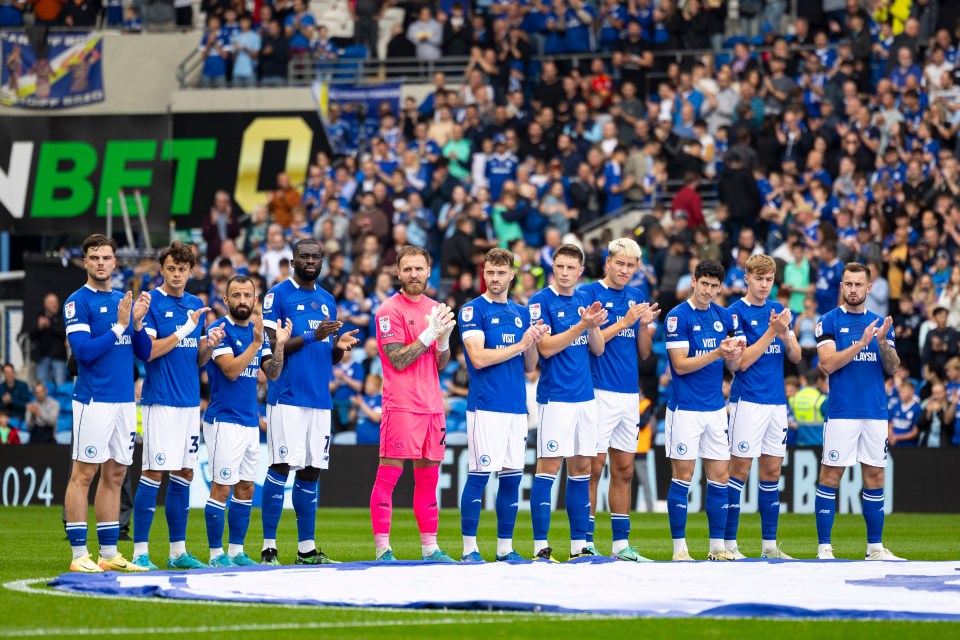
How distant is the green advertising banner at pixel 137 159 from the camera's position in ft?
114

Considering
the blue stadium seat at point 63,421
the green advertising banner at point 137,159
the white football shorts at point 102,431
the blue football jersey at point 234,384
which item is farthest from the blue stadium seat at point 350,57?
the white football shorts at point 102,431

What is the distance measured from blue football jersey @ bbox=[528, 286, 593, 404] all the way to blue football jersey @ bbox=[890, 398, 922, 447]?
11.2 m

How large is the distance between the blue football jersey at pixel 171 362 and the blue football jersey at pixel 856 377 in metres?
6.38

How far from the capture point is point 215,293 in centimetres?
2872

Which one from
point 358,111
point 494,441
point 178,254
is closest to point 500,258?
point 494,441

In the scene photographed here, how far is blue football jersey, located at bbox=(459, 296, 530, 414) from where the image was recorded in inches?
545

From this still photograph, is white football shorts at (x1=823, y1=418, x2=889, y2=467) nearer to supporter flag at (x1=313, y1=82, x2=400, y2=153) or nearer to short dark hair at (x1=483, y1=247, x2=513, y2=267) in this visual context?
short dark hair at (x1=483, y1=247, x2=513, y2=267)

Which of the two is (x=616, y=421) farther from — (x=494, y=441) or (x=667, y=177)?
(x=667, y=177)

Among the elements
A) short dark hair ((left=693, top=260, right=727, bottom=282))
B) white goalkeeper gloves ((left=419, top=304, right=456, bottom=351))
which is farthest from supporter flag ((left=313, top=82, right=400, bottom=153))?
white goalkeeper gloves ((left=419, top=304, right=456, bottom=351))

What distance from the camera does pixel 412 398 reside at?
543 inches

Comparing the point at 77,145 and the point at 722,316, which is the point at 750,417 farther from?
the point at 77,145

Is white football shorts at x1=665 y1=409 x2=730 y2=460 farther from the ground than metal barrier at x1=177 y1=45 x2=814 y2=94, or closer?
closer

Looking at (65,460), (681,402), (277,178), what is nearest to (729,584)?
(681,402)

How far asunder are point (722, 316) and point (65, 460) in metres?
14.5
